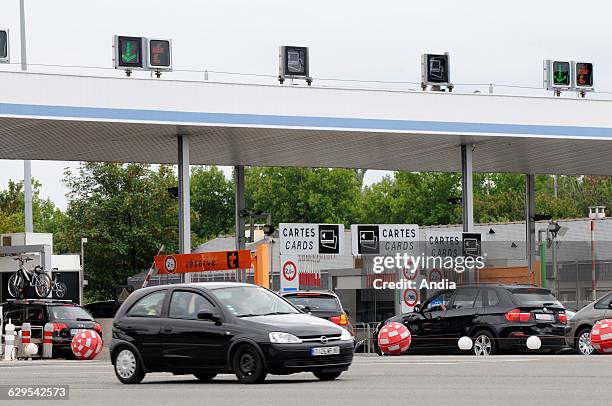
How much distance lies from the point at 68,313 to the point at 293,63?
8.87 m

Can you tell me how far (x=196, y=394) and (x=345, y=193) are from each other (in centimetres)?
7953

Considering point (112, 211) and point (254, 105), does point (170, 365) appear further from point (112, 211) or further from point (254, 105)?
point (112, 211)

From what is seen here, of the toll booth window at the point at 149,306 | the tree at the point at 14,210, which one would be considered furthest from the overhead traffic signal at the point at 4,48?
the tree at the point at 14,210

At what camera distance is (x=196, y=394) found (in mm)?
16812

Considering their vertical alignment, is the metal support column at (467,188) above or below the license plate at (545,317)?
above

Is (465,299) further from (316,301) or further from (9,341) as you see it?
(9,341)

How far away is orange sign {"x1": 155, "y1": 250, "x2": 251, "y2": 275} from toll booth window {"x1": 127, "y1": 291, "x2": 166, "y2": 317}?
557 inches

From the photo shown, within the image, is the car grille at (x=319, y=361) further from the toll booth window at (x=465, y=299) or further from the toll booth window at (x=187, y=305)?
the toll booth window at (x=465, y=299)

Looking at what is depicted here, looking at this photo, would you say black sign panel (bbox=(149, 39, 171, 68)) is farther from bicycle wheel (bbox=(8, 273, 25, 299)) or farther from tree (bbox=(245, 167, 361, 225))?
tree (bbox=(245, 167, 361, 225))

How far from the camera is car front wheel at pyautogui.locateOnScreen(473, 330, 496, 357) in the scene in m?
27.2

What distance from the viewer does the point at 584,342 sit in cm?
2872

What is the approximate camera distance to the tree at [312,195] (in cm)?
9525

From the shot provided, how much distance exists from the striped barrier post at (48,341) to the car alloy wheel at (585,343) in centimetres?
1310

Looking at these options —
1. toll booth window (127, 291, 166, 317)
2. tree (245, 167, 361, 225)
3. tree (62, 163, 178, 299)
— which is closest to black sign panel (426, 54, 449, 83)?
toll booth window (127, 291, 166, 317)
